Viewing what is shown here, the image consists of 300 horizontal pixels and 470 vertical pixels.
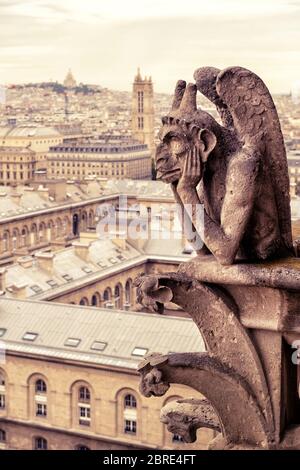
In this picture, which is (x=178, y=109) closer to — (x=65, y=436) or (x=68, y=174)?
(x=65, y=436)

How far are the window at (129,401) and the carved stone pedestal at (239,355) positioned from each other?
1264 inches

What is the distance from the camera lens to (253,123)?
6777mm

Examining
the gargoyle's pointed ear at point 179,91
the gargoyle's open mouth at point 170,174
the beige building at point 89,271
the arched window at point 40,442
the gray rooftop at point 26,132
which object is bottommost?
the arched window at point 40,442

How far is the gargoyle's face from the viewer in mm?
6668

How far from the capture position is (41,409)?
134ft

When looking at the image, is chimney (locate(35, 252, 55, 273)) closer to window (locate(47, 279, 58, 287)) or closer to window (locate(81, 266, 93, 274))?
window (locate(47, 279, 58, 287))

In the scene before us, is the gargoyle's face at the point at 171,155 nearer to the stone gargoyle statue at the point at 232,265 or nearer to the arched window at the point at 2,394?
the stone gargoyle statue at the point at 232,265

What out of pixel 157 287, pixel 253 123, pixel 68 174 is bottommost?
pixel 68 174

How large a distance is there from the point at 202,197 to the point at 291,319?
111cm

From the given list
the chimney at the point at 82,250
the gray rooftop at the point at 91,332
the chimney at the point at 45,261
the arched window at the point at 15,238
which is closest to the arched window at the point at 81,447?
the gray rooftop at the point at 91,332

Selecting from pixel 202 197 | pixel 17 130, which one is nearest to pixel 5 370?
pixel 202 197

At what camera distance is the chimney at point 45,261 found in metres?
53.9

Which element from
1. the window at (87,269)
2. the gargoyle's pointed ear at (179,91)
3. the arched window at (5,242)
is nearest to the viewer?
the gargoyle's pointed ear at (179,91)

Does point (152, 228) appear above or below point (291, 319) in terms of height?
below
